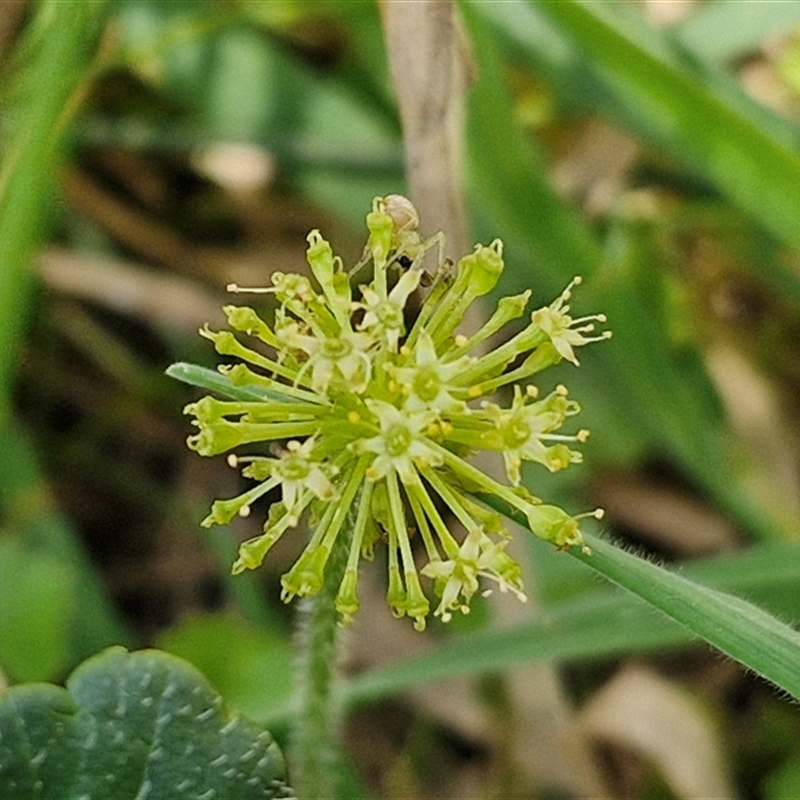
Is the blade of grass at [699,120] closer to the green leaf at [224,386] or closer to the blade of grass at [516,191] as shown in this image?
the blade of grass at [516,191]

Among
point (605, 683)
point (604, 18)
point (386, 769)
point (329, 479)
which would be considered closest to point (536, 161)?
point (604, 18)

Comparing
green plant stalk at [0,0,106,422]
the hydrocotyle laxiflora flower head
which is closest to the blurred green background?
green plant stalk at [0,0,106,422]

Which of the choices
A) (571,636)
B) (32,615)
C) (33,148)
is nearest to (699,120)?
(571,636)

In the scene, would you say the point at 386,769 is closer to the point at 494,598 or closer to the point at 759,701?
the point at 494,598

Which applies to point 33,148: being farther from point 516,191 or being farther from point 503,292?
point 503,292

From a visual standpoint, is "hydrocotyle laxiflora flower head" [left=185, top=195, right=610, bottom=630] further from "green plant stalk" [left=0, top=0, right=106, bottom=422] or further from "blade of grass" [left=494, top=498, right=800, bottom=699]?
"green plant stalk" [left=0, top=0, right=106, bottom=422]

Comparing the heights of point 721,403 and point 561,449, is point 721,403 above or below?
above
